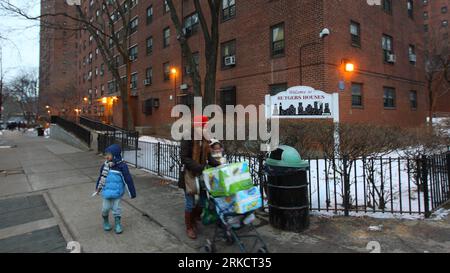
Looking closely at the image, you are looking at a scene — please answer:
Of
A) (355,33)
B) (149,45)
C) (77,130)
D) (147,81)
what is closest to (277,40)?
(355,33)

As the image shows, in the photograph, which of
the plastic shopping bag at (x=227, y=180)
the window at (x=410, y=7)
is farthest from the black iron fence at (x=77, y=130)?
the window at (x=410, y=7)

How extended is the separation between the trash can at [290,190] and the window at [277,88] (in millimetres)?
10255

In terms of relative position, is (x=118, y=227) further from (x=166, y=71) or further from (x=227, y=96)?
(x=166, y=71)

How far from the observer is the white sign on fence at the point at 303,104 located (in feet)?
31.1

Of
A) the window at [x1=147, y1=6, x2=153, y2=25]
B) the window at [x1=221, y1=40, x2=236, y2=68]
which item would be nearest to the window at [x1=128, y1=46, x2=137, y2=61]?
the window at [x1=147, y1=6, x2=153, y2=25]

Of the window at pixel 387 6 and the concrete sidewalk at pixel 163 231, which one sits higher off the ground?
the window at pixel 387 6

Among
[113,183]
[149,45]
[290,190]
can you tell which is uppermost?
[149,45]

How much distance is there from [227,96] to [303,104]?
309 inches

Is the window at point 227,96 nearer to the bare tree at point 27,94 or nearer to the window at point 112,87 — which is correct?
the window at point 112,87

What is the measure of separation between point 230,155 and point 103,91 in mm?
34534

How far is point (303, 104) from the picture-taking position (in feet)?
32.2

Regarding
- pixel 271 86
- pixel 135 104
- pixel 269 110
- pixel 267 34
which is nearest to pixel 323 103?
pixel 269 110

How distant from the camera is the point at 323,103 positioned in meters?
9.55
